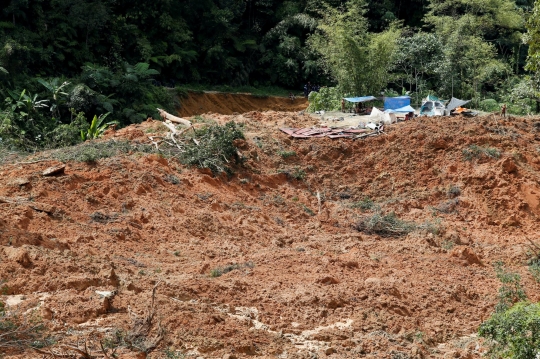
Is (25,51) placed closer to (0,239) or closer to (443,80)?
(443,80)

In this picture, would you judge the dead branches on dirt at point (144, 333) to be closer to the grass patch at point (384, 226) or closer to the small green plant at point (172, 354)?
the small green plant at point (172, 354)

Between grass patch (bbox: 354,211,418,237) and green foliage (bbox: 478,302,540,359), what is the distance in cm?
529

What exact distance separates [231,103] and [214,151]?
16.0 m

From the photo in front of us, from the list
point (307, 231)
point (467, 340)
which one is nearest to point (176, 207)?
point (307, 231)

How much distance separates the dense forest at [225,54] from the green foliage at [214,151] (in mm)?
4583

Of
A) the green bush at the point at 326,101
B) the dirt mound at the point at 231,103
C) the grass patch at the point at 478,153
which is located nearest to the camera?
the grass patch at the point at 478,153

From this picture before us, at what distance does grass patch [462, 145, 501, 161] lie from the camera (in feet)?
51.5

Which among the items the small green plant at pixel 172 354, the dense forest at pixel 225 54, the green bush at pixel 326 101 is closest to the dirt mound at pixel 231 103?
the dense forest at pixel 225 54

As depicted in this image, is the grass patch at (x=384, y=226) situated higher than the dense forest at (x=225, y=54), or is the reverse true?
the dense forest at (x=225, y=54)

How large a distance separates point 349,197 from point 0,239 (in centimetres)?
778

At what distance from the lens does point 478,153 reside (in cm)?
1573

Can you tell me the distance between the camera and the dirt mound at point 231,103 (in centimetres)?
2898

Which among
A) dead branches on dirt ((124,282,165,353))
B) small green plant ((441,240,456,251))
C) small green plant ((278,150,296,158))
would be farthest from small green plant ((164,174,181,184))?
dead branches on dirt ((124,282,165,353))

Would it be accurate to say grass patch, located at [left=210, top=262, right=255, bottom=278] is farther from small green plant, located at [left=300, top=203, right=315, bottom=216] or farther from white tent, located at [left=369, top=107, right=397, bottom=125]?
white tent, located at [left=369, top=107, right=397, bottom=125]
